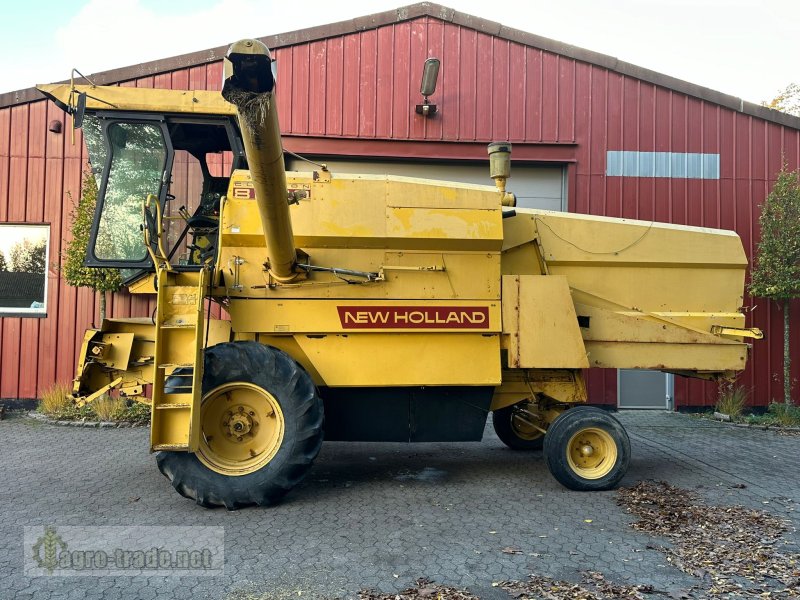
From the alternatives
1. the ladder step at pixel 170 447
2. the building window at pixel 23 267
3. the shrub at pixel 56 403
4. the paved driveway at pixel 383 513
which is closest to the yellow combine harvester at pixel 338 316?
the ladder step at pixel 170 447

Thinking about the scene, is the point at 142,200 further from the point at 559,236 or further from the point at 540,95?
the point at 540,95

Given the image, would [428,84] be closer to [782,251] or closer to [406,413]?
[406,413]

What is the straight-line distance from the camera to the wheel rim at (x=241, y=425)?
4.66 m

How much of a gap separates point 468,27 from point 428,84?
1344 mm

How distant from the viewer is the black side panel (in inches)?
204

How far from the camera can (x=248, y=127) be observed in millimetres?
3568

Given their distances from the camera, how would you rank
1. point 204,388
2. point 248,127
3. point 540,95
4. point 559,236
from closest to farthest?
point 248,127
point 204,388
point 559,236
point 540,95

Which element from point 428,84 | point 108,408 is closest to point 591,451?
point 428,84

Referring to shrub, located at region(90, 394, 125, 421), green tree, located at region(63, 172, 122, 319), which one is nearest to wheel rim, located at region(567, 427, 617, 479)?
shrub, located at region(90, 394, 125, 421)

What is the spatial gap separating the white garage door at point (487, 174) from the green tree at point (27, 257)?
4.41 metres

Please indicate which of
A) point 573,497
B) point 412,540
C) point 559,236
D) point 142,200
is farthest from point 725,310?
point 142,200

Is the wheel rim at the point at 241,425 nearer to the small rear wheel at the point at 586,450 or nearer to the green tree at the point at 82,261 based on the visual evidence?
the small rear wheel at the point at 586,450

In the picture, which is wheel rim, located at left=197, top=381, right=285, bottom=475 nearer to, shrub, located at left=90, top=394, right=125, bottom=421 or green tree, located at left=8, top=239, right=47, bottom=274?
shrub, located at left=90, top=394, right=125, bottom=421

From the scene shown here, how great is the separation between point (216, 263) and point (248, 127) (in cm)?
172
